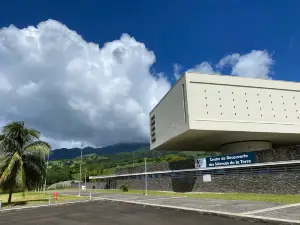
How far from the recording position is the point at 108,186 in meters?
70.4

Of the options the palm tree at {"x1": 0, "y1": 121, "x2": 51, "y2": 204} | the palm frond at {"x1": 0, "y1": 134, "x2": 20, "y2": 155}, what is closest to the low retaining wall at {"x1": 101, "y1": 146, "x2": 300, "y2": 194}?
the palm tree at {"x1": 0, "y1": 121, "x2": 51, "y2": 204}

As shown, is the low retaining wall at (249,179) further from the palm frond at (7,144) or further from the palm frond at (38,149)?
the palm frond at (7,144)

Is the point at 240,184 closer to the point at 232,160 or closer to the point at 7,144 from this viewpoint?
the point at 232,160

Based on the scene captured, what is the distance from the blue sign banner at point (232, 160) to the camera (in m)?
29.3

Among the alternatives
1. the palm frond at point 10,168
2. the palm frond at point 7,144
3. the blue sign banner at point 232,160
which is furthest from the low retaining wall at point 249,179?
the palm frond at point 7,144

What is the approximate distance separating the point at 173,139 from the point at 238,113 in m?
10.1

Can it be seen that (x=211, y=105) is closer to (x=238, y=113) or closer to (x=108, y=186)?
(x=238, y=113)

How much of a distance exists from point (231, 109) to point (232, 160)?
9553 millimetres

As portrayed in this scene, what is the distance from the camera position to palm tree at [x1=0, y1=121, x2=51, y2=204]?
83.8 feet

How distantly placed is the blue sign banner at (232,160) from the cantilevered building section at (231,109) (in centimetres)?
461

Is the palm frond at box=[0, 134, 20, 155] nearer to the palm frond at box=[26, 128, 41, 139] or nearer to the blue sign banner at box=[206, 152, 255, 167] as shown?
the palm frond at box=[26, 128, 41, 139]

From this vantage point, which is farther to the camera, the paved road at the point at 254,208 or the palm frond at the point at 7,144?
the palm frond at the point at 7,144

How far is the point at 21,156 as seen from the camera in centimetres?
2669

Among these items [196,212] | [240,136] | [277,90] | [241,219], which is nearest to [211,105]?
[240,136]
